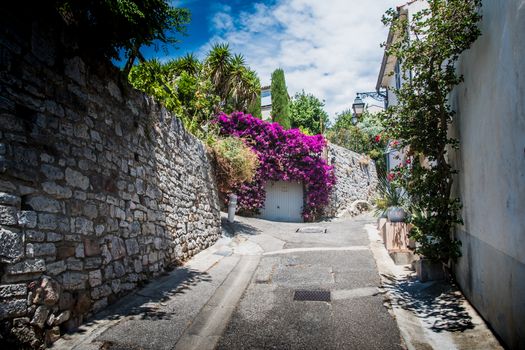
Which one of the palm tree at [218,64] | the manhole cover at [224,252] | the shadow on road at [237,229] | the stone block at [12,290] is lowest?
the manhole cover at [224,252]

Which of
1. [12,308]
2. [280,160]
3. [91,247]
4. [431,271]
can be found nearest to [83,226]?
[91,247]

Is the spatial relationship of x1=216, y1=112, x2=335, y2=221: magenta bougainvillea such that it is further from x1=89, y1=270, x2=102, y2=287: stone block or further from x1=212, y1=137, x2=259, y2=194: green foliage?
x1=89, y1=270, x2=102, y2=287: stone block

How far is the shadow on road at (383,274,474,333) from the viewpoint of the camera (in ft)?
14.1

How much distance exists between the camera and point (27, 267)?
348 cm

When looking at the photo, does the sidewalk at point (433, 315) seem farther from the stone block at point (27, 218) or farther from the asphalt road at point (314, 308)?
the stone block at point (27, 218)

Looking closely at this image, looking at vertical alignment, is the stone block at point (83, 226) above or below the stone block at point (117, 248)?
above

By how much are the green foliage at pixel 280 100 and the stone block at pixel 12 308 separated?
18.9m

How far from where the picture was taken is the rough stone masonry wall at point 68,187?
343 centimetres

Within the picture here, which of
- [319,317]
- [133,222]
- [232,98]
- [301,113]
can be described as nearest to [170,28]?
[133,222]

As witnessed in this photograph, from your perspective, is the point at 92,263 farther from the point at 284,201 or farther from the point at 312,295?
the point at 284,201

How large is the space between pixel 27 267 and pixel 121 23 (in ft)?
9.28

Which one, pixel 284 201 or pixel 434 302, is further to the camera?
pixel 284 201

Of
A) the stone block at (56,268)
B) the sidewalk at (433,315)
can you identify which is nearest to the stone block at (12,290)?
the stone block at (56,268)

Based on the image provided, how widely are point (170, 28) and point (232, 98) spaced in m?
11.1
